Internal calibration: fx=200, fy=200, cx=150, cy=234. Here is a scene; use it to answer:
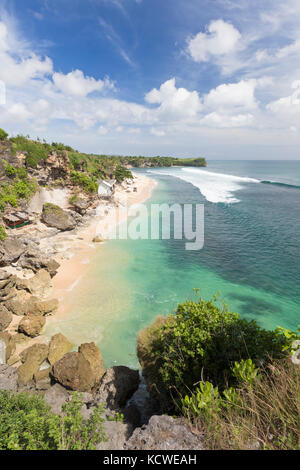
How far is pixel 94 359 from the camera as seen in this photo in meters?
11.1

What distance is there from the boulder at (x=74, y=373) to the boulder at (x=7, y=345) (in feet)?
11.1

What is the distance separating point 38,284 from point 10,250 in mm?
6015

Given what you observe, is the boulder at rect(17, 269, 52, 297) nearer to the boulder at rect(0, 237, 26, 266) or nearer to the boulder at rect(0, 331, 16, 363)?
the boulder at rect(0, 237, 26, 266)

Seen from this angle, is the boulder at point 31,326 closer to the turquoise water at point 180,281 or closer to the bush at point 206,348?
the turquoise water at point 180,281

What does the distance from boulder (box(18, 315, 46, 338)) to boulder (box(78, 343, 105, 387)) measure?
425cm

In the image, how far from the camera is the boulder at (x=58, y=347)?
11764 mm

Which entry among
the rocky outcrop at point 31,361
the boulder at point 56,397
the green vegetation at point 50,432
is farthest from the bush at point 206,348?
the rocky outcrop at point 31,361

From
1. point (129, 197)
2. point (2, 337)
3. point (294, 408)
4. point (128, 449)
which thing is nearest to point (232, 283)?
point (294, 408)

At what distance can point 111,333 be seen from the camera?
1418cm

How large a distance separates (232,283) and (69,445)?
17.9 meters

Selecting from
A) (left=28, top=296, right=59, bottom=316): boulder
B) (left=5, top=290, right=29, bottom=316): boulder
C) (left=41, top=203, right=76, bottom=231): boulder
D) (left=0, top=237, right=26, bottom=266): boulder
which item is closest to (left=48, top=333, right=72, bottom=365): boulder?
(left=28, top=296, right=59, bottom=316): boulder

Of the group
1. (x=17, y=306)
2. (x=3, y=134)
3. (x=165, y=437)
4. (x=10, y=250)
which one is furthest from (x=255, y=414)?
(x=3, y=134)

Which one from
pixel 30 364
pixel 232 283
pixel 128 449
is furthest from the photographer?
pixel 232 283
